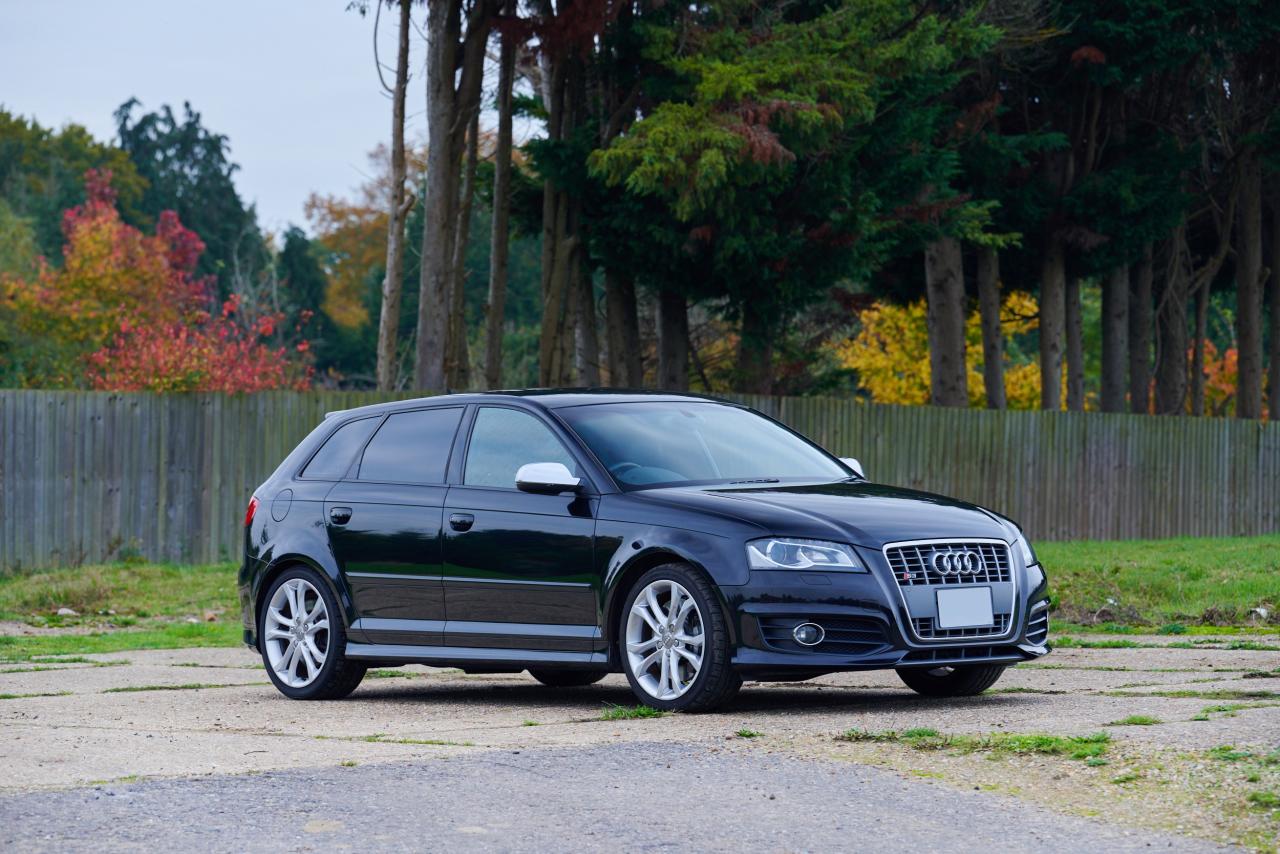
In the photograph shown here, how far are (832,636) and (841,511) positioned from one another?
2.08 feet

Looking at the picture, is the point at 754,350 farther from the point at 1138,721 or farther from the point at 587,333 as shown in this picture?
the point at 1138,721

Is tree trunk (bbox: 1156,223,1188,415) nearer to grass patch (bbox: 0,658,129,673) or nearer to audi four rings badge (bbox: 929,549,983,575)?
grass patch (bbox: 0,658,129,673)

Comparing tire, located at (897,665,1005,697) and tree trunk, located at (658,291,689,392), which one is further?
tree trunk, located at (658,291,689,392)

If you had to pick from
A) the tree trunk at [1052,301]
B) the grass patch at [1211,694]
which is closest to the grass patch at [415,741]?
the grass patch at [1211,694]

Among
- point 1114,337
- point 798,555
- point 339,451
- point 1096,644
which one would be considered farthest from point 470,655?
point 1114,337

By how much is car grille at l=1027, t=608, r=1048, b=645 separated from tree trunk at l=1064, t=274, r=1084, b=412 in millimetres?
23279

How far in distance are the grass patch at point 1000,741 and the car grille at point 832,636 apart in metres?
1.03

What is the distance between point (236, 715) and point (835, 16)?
14659mm

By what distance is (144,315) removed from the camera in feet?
152

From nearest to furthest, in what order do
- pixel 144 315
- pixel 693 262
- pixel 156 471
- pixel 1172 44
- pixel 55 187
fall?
pixel 156 471
pixel 693 262
pixel 1172 44
pixel 144 315
pixel 55 187

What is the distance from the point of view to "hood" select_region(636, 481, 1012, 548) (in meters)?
8.53

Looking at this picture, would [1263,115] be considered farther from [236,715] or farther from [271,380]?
[236,715]

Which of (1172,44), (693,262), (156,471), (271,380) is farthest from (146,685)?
(271,380)

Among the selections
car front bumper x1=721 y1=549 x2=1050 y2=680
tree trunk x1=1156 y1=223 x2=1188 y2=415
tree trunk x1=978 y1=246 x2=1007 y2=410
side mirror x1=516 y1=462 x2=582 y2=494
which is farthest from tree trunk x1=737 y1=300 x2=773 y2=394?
car front bumper x1=721 y1=549 x2=1050 y2=680
